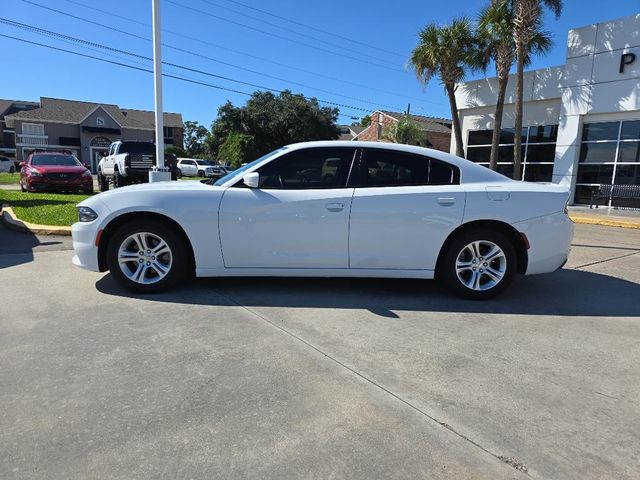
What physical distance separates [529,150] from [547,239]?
16949 mm

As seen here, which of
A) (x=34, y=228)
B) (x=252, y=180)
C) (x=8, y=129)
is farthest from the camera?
(x=8, y=129)

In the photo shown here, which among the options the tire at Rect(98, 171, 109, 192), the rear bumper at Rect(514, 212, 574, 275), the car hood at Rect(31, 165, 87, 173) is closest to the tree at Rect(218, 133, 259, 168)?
the tire at Rect(98, 171, 109, 192)

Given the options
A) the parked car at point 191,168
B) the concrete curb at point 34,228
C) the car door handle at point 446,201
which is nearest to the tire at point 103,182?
the concrete curb at point 34,228

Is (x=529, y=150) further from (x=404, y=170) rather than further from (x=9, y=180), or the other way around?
(x=9, y=180)

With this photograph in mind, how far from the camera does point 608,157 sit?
56.4 feet

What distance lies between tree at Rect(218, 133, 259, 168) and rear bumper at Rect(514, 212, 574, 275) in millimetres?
41675

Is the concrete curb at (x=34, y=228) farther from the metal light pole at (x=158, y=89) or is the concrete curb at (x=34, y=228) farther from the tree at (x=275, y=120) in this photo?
the tree at (x=275, y=120)

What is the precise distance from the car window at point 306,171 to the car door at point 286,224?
0.01 metres

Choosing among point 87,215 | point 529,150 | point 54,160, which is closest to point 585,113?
point 529,150

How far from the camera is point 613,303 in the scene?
503 centimetres

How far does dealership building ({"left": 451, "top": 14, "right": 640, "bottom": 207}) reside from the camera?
1622cm

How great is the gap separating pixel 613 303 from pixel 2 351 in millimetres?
5633

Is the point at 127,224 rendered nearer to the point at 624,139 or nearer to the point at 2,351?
the point at 2,351

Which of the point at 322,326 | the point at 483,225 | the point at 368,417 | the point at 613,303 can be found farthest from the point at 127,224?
the point at 613,303
